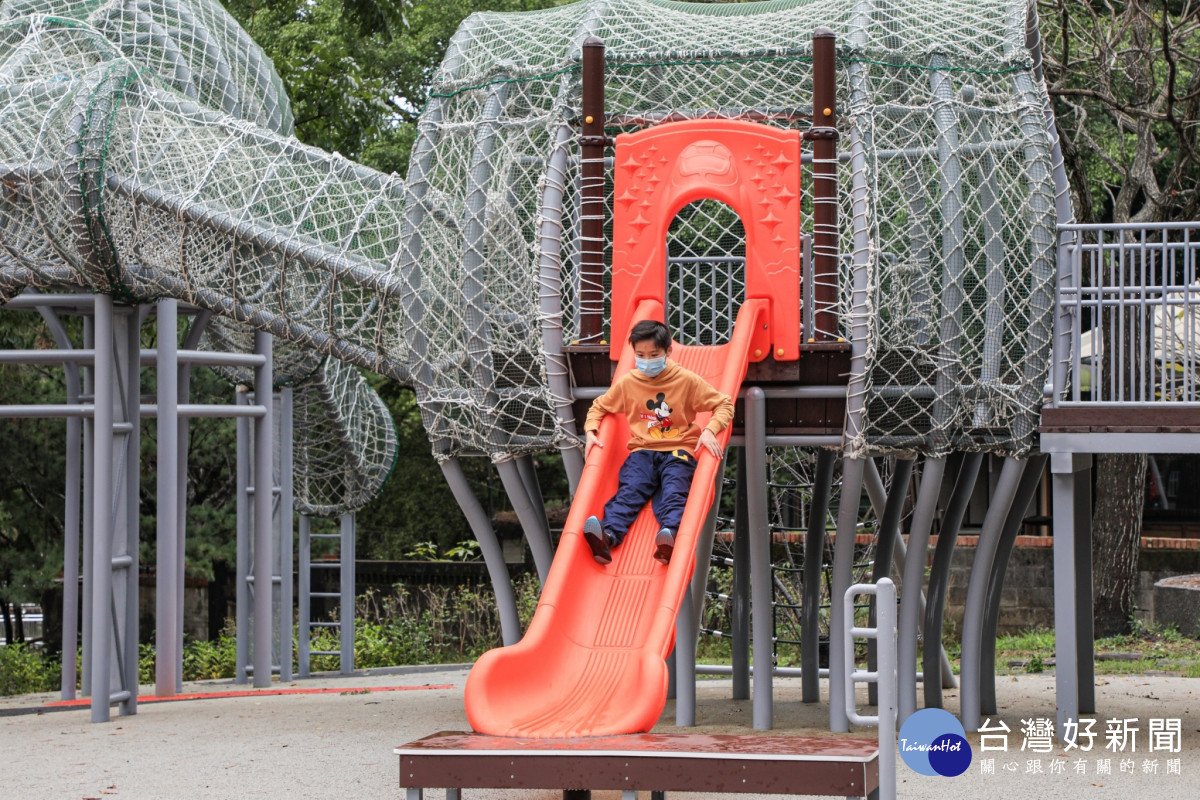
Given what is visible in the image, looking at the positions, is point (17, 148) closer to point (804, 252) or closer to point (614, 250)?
point (614, 250)

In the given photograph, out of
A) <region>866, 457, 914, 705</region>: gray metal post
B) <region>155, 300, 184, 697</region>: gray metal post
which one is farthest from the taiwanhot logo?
<region>155, 300, 184, 697</region>: gray metal post

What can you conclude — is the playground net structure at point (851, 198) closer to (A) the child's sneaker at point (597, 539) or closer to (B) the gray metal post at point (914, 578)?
(B) the gray metal post at point (914, 578)

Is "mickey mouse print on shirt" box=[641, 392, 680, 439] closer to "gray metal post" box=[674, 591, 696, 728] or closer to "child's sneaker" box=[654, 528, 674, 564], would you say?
"child's sneaker" box=[654, 528, 674, 564]

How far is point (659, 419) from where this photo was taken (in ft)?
28.2

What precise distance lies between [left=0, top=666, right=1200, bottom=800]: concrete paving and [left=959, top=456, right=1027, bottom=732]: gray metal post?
0.34 meters

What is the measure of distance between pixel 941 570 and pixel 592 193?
3.83 meters

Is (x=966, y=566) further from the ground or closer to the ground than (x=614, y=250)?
closer to the ground

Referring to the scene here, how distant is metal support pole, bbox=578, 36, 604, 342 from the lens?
31.9 ft

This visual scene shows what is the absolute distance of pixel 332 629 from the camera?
20.1 metres

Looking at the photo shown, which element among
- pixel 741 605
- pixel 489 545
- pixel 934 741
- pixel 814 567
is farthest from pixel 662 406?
pixel 741 605

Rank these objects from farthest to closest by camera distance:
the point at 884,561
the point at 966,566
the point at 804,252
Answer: the point at 966,566 → the point at 804,252 → the point at 884,561

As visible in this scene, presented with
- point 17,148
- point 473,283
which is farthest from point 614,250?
point 17,148

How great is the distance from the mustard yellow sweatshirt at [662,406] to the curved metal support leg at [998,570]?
3180 millimetres

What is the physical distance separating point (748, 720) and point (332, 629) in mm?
10267
